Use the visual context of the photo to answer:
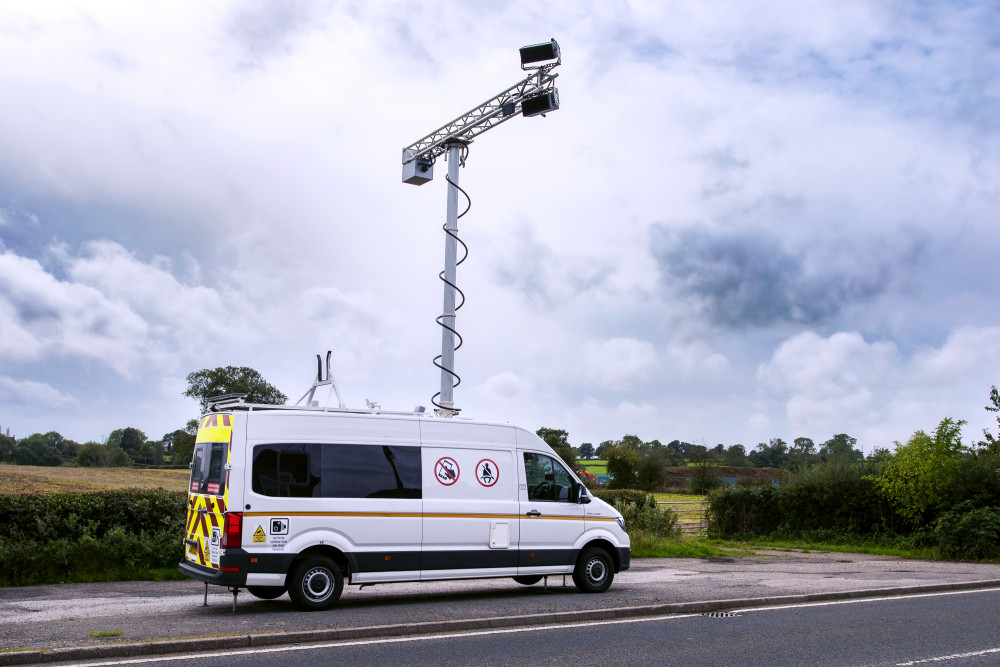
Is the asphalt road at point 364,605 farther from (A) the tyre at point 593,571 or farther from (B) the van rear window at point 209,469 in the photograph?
(B) the van rear window at point 209,469

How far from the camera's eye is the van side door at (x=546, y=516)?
12.3 m

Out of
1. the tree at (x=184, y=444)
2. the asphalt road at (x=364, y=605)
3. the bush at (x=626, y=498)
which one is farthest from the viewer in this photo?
the tree at (x=184, y=444)

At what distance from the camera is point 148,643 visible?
7.93 meters

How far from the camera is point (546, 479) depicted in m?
12.7

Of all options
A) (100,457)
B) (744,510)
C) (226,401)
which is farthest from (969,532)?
(100,457)

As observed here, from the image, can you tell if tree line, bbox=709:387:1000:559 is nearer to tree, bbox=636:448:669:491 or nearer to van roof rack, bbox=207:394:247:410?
van roof rack, bbox=207:394:247:410

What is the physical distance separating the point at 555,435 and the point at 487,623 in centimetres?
6675

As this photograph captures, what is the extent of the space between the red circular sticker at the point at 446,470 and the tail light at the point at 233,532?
2.72 m

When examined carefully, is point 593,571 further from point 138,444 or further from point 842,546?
point 138,444

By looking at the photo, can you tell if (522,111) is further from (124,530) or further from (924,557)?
(924,557)

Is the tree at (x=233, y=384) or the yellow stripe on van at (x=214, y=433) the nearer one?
the yellow stripe on van at (x=214, y=433)

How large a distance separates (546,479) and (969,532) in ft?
48.5

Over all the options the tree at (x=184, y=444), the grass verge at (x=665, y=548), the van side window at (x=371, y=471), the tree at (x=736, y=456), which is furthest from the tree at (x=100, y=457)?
the van side window at (x=371, y=471)

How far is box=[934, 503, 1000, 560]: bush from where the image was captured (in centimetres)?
2131
